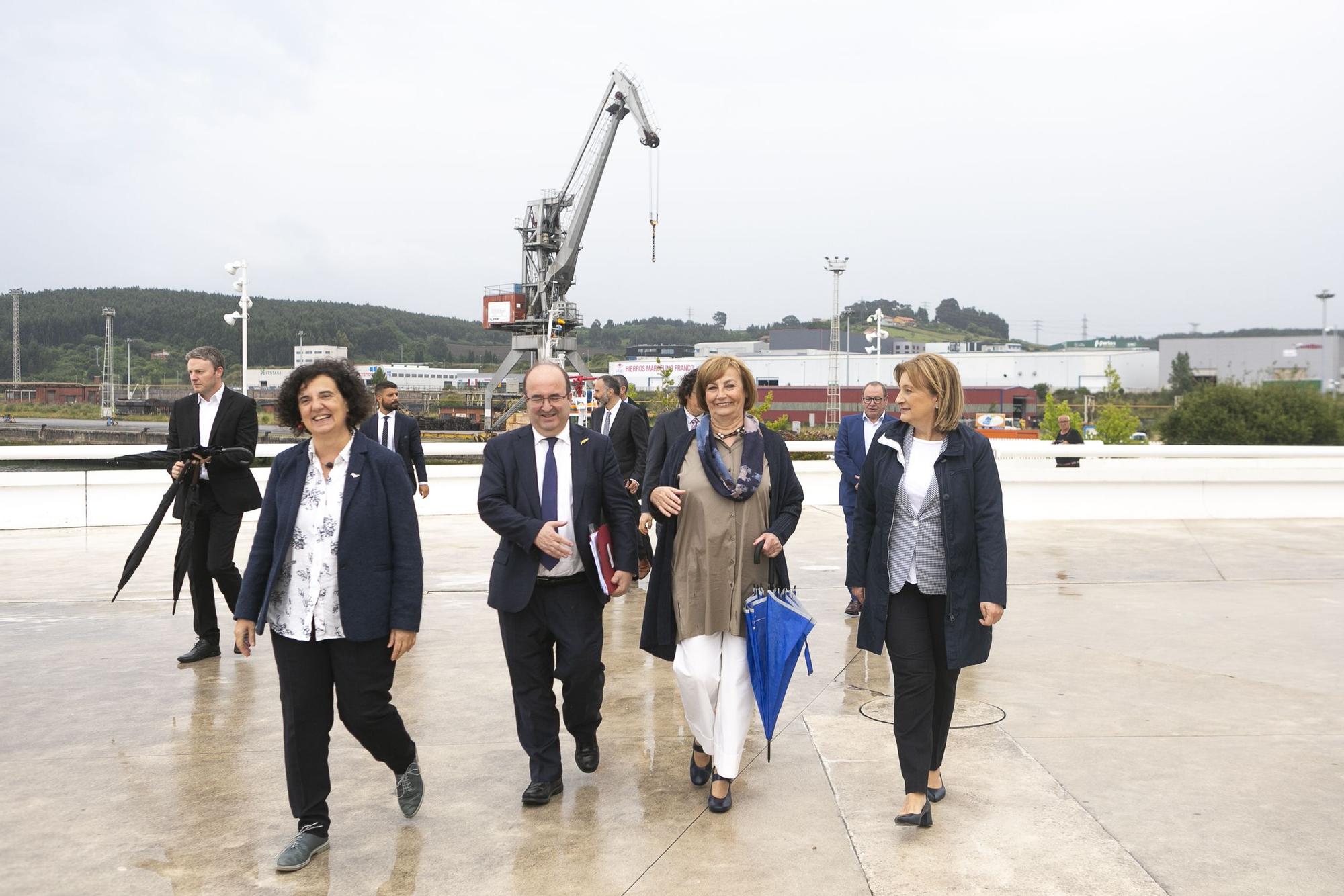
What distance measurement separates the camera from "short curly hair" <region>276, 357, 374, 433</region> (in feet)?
12.0

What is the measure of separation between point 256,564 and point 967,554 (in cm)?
255

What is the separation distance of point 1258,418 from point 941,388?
101 feet

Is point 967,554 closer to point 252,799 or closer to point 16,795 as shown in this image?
point 252,799

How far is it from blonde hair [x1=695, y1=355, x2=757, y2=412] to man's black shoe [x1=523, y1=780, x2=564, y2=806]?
163 cm

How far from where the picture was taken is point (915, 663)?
150 inches

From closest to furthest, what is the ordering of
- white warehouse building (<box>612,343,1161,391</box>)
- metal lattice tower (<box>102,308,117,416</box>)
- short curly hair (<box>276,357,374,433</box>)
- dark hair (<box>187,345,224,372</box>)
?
short curly hair (<box>276,357,374,433</box>) < dark hair (<box>187,345,224,372</box>) < metal lattice tower (<box>102,308,117,416</box>) < white warehouse building (<box>612,343,1161,391</box>)

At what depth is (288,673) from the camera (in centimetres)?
359

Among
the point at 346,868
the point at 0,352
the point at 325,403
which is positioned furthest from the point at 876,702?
the point at 0,352

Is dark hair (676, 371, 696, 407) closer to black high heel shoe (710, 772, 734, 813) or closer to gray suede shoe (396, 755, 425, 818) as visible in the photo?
black high heel shoe (710, 772, 734, 813)

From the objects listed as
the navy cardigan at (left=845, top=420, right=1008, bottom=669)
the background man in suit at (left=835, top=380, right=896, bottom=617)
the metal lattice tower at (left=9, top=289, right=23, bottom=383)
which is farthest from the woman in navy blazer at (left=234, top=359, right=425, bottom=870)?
the metal lattice tower at (left=9, top=289, right=23, bottom=383)

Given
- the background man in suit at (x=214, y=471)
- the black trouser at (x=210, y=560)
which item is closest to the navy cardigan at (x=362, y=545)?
the background man in suit at (x=214, y=471)

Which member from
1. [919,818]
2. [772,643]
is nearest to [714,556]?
[772,643]

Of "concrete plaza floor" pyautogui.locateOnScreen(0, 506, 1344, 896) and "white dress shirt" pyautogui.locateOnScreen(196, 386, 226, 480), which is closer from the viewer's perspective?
"concrete plaza floor" pyautogui.locateOnScreen(0, 506, 1344, 896)

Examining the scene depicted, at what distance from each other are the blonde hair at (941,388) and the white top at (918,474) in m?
0.09
